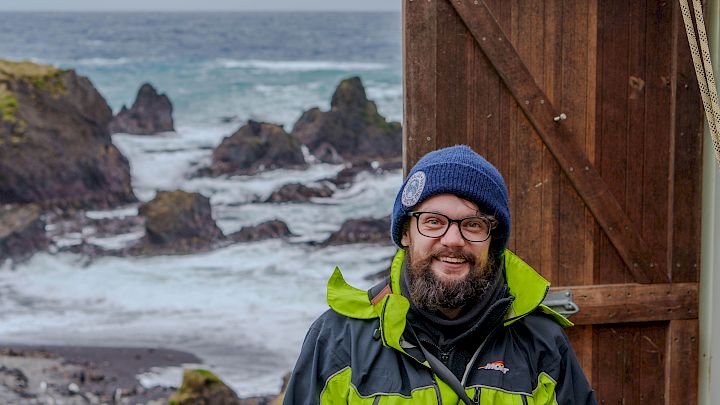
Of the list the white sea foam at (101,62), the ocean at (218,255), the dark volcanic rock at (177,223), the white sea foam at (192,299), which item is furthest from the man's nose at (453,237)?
the white sea foam at (101,62)

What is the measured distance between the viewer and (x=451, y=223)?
2422 mm

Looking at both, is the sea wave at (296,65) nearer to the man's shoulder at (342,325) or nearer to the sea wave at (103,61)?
the sea wave at (103,61)

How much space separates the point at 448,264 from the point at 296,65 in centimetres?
5175

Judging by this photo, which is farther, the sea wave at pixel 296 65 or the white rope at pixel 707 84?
the sea wave at pixel 296 65

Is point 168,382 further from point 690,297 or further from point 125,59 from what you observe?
point 125,59

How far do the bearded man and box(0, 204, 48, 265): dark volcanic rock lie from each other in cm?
2399

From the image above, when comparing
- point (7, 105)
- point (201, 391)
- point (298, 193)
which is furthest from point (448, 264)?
point (298, 193)

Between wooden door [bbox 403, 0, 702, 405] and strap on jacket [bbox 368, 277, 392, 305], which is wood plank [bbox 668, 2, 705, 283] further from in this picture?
strap on jacket [bbox 368, 277, 392, 305]

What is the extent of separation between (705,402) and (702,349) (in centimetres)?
22

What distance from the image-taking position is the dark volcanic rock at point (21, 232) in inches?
998

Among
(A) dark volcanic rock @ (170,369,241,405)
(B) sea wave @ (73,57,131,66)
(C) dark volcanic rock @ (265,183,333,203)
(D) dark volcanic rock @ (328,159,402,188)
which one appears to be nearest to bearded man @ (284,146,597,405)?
(A) dark volcanic rock @ (170,369,241,405)

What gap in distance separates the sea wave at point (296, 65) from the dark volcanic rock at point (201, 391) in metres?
40.2

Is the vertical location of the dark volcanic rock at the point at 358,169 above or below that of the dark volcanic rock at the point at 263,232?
above

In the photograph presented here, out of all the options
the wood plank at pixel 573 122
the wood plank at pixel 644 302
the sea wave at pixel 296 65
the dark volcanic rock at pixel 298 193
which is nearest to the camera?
the wood plank at pixel 573 122
